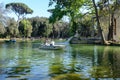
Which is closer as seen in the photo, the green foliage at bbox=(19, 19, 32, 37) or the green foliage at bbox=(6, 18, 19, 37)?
the green foliage at bbox=(6, 18, 19, 37)

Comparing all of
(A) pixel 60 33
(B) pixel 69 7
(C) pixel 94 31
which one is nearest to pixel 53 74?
(B) pixel 69 7

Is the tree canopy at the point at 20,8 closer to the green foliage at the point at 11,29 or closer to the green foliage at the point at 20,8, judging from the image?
the green foliage at the point at 20,8

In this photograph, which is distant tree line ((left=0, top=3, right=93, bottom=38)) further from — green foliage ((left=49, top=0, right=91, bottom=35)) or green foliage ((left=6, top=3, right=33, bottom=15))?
green foliage ((left=49, top=0, right=91, bottom=35))

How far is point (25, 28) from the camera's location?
108 meters

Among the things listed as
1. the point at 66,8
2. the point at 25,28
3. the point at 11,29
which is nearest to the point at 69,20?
the point at 66,8

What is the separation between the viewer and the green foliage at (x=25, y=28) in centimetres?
10825

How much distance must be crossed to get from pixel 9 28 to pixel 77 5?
159ft

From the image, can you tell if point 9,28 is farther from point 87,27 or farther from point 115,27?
point 115,27

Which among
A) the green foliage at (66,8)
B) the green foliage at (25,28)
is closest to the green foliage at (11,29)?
the green foliage at (25,28)

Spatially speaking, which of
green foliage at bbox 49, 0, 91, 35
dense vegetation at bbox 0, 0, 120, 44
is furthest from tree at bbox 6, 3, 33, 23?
green foliage at bbox 49, 0, 91, 35

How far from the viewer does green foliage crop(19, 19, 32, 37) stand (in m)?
108

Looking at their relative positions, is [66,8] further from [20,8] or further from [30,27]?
[20,8]

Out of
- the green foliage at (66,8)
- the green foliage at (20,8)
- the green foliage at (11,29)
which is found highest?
the green foliage at (20,8)

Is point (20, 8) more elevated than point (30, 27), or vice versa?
point (20, 8)
